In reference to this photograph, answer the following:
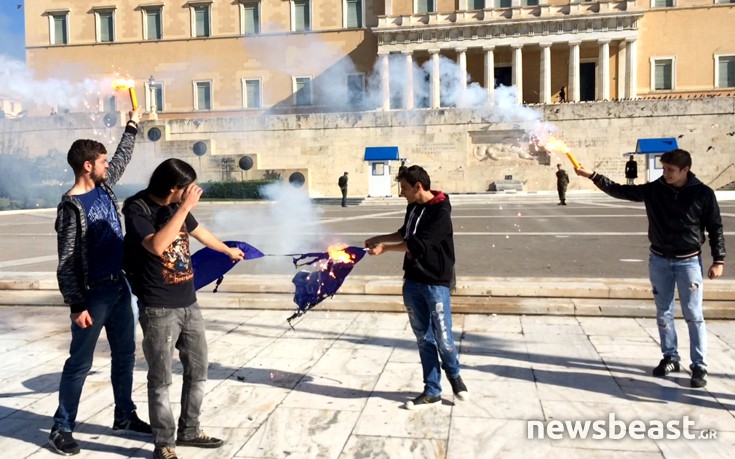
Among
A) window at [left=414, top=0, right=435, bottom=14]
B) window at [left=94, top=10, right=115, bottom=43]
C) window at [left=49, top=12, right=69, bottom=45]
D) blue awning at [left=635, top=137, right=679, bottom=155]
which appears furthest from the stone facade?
window at [left=414, top=0, right=435, bottom=14]

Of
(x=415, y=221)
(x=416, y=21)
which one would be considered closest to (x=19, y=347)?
(x=415, y=221)

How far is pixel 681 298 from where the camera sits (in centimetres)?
499

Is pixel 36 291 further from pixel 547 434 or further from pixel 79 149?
pixel 547 434

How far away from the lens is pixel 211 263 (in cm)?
495

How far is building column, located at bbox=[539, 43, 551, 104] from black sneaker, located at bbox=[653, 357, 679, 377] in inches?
1576

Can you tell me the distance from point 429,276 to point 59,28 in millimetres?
53772

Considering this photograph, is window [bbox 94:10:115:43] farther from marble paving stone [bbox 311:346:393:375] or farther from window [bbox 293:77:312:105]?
marble paving stone [bbox 311:346:393:375]

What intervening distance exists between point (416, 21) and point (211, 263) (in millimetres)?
42678

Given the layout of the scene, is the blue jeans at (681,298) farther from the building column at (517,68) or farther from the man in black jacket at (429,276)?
the building column at (517,68)

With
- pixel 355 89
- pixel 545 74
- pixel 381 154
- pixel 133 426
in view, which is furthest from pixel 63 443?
pixel 355 89

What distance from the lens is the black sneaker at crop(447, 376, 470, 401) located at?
4.59 meters

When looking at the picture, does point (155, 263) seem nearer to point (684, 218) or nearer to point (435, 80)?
point (684, 218)

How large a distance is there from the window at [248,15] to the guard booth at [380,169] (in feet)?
63.5

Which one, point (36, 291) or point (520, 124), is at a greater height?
point (520, 124)
